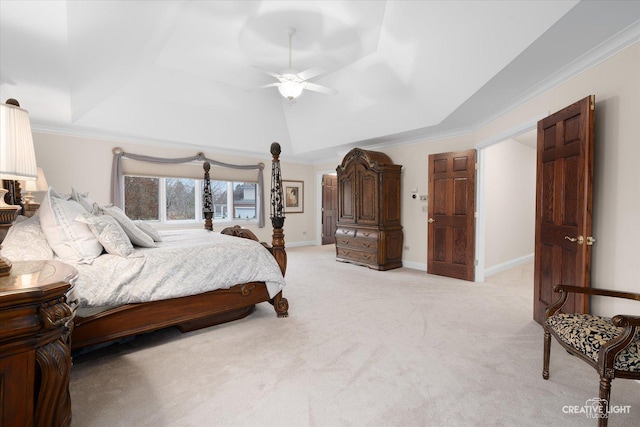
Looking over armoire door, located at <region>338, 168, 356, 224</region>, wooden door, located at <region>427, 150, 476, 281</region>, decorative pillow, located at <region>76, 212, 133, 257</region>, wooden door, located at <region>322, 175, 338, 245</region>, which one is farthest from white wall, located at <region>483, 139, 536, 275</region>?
decorative pillow, located at <region>76, 212, 133, 257</region>

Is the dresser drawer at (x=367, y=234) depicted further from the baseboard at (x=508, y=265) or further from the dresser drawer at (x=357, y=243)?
the baseboard at (x=508, y=265)

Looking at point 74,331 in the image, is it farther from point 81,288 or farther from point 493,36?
point 493,36

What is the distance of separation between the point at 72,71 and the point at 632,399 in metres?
5.74

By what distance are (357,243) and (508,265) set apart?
280cm

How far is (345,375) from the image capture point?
7.12 ft

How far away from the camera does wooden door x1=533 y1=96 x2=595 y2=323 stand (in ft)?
7.83

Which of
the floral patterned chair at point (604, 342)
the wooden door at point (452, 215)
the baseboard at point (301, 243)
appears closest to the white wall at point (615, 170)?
the floral patterned chair at point (604, 342)

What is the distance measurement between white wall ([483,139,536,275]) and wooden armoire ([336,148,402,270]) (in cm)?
150

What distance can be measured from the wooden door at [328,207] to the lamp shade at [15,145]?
24.2 ft

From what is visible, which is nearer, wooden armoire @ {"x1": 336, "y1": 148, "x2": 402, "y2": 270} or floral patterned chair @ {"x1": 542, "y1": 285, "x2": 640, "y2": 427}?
floral patterned chair @ {"x1": 542, "y1": 285, "x2": 640, "y2": 427}

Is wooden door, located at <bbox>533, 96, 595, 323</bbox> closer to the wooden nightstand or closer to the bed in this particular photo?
the bed

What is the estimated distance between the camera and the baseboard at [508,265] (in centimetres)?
519

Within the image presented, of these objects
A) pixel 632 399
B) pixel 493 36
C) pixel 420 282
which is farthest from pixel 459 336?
pixel 493 36

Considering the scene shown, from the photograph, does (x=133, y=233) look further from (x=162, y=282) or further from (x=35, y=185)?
(x=35, y=185)
